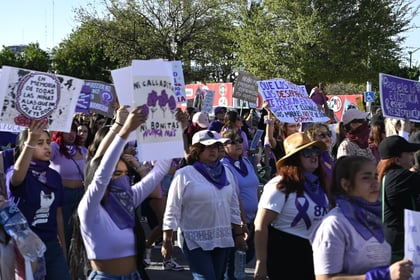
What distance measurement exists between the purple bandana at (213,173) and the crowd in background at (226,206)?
0.01 metres

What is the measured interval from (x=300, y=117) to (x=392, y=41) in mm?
25677

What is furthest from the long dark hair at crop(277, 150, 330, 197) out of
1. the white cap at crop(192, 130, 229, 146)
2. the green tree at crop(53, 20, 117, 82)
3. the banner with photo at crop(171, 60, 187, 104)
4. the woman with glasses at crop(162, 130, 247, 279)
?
the green tree at crop(53, 20, 117, 82)

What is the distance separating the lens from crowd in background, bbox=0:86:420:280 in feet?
10.9

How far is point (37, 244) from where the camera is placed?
4047 millimetres

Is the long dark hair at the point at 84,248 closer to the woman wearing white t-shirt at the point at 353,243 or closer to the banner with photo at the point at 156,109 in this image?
the banner with photo at the point at 156,109

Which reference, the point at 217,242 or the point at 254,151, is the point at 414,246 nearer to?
the point at 217,242

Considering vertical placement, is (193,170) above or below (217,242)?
above

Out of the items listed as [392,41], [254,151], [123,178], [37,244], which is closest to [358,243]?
[123,178]

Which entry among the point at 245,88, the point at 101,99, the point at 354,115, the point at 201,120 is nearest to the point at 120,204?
the point at 354,115

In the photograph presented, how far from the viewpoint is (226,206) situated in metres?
5.46

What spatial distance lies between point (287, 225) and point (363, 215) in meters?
1.23

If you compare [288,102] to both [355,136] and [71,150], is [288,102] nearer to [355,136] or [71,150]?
[355,136]

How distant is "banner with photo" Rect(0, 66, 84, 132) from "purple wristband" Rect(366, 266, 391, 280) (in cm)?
304

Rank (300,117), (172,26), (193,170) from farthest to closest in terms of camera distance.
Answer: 1. (172,26)
2. (300,117)
3. (193,170)
